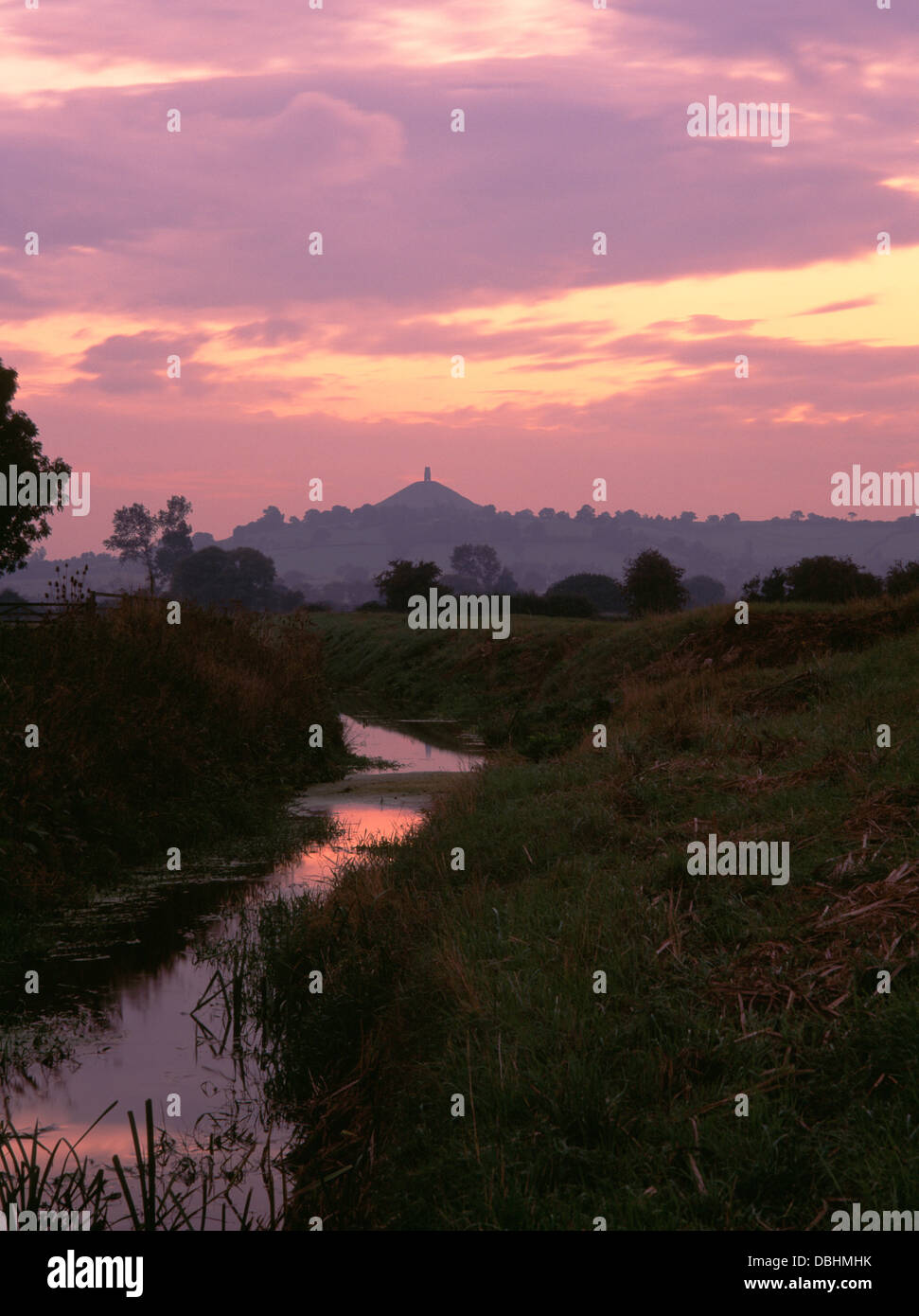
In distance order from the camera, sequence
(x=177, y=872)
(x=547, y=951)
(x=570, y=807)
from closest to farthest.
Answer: (x=547, y=951)
(x=570, y=807)
(x=177, y=872)

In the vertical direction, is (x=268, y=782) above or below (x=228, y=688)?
below

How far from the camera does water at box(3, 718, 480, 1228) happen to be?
682 centimetres

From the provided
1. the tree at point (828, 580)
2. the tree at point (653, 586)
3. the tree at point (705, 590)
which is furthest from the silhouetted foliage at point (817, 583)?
the tree at point (705, 590)

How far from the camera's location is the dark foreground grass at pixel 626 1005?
5.32 meters

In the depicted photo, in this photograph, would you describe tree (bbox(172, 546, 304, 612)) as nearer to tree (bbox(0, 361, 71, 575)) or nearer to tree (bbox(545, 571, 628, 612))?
tree (bbox(545, 571, 628, 612))

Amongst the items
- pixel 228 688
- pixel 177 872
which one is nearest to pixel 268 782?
pixel 228 688

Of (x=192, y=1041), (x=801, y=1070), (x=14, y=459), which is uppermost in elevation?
(x=14, y=459)

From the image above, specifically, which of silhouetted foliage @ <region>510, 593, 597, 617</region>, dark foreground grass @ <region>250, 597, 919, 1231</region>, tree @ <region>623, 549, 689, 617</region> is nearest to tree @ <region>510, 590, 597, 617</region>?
silhouetted foliage @ <region>510, 593, 597, 617</region>

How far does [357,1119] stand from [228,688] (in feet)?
42.4

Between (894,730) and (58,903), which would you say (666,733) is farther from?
(58,903)

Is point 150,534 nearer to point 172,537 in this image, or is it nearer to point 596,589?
point 172,537

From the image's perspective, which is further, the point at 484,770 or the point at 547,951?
the point at 484,770

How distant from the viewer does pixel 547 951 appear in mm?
7887
